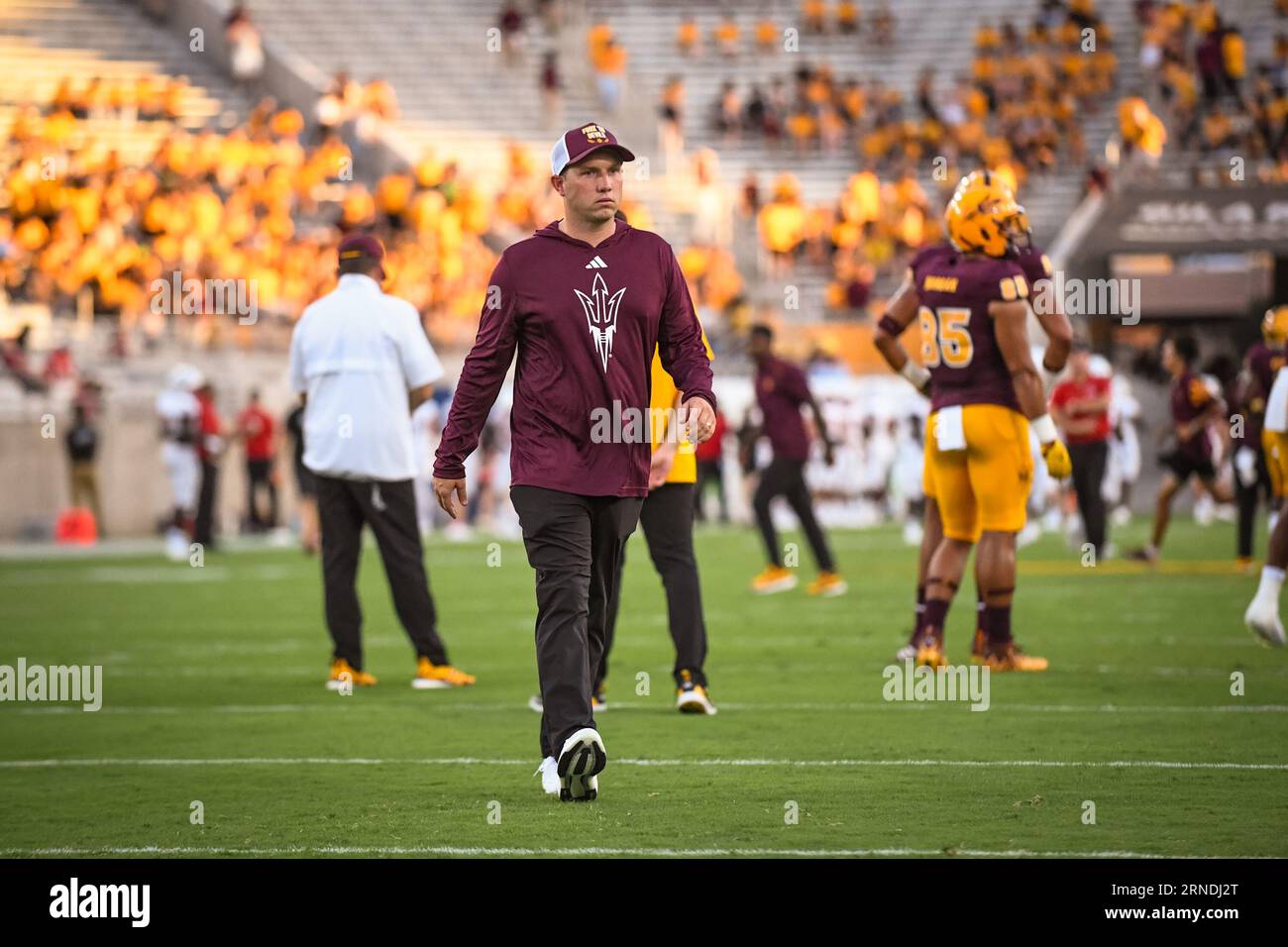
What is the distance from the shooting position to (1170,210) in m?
36.3

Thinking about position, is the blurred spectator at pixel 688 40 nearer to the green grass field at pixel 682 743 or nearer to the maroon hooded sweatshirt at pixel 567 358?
the green grass field at pixel 682 743

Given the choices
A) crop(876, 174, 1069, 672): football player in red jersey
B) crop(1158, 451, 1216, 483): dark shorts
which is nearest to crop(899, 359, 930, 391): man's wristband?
crop(876, 174, 1069, 672): football player in red jersey

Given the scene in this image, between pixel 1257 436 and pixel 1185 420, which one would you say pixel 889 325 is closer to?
pixel 1257 436

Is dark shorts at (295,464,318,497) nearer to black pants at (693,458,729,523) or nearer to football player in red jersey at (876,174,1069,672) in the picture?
black pants at (693,458,729,523)

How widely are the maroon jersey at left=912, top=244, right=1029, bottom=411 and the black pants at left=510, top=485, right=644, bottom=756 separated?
4.22m

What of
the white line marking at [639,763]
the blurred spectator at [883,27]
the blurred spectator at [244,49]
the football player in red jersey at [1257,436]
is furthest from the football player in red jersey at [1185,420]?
the blurred spectator at [883,27]

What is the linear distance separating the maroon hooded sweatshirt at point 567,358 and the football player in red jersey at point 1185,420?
13204 mm

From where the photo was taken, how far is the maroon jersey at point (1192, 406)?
19.9 meters

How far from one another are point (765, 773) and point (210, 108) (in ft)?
109

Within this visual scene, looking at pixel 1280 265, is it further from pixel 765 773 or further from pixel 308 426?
pixel 765 773

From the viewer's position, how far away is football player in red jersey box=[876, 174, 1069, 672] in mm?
11391

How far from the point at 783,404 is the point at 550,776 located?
33.1 feet

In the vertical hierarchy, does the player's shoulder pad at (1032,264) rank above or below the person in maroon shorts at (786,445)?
above
